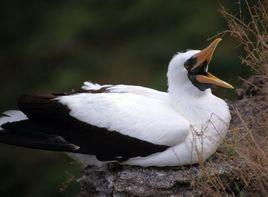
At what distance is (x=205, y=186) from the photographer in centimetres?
806

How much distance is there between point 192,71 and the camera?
29.4 ft

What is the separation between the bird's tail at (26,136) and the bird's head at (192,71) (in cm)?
107

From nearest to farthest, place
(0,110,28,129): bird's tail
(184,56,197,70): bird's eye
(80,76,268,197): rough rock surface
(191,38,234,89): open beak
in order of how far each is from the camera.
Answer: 1. (80,76,268,197): rough rock surface
2. (191,38,234,89): open beak
3. (184,56,197,70): bird's eye
4. (0,110,28,129): bird's tail

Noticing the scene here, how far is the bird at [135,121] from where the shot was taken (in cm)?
861

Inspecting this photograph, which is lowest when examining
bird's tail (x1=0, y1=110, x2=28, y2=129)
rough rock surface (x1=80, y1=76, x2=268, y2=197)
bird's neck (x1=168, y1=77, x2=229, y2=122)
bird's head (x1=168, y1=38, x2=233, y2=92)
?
rough rock surface (x1=80, y1=76, x2=268, y2=197)

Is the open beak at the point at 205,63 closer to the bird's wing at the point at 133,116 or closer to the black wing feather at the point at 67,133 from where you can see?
the bird's wing at the point at 133,116

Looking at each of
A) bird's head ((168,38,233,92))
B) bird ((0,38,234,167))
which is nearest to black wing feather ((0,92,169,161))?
bird ((0,38,234,167))

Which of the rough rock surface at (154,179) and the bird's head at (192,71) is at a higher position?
the bird's head at (192,71)

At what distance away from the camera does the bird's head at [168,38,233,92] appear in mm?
8883

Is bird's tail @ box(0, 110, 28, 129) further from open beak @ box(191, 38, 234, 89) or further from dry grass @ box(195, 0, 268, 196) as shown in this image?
dry grass @ box(195, 0, 268, 196)

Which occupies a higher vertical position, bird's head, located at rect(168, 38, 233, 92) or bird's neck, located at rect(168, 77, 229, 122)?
bird's head, located at rect(168, 38, 233, 92)

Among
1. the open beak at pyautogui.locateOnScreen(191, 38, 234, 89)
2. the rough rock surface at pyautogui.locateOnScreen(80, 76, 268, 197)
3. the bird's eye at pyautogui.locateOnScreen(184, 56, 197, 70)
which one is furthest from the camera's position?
the bird's eye at pyautogui.locateOnScreen(184, 56, 197, 70)

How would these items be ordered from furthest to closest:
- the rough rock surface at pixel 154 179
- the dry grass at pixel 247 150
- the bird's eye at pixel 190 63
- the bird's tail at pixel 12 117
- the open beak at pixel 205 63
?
the bird's tail at pixel 12 117, the bird's eye at pixel 190 63, the open beak at pixel 205 63, the rough rock surface at pixel 154 179, the dry grass at pixel 247 150

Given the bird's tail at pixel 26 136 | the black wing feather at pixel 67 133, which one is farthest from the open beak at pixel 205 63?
the bird's tail at pixel 26 136
